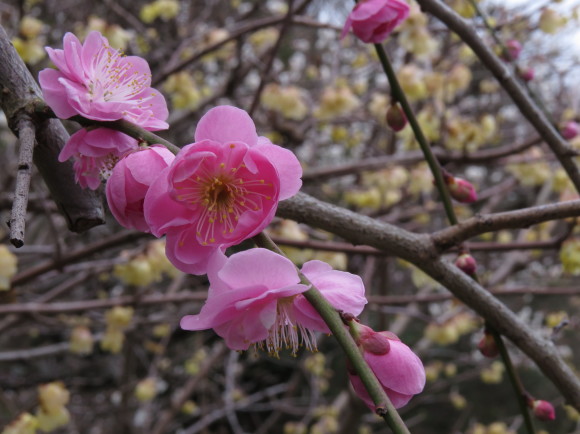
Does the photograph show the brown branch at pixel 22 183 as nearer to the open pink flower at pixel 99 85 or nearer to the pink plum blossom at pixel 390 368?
the open pink flower at pixel 99 85

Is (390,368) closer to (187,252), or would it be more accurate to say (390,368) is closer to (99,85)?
(187,252)

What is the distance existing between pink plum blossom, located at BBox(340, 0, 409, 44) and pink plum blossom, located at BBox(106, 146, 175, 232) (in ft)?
1.80

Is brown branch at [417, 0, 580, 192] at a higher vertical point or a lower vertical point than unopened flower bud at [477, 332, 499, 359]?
higher

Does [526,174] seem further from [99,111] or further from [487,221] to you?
[99,111]

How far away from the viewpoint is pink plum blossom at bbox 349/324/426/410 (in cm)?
58

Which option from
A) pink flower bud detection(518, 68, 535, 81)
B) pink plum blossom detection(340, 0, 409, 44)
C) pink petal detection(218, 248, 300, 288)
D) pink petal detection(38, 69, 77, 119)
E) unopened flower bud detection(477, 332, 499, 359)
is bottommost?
unopened flower bud detection(477, 332, 499, 359)

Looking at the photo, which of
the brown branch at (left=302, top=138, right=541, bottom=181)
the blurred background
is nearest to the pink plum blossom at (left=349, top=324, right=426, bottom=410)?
the blurred background

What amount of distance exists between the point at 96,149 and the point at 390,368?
1.45 ft

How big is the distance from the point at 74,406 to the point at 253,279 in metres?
4.52

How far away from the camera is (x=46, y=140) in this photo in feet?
2.51

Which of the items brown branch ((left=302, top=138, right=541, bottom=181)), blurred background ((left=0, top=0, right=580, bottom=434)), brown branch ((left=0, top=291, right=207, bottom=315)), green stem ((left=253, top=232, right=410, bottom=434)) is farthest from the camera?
brown branch ((left=302, top=138, right=541, bottom=181))

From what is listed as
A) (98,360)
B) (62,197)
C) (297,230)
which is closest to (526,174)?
(297,230)

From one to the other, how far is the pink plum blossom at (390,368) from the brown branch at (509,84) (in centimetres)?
80

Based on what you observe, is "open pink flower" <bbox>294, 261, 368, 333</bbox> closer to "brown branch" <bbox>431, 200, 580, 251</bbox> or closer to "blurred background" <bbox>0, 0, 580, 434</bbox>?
"brown branch" <bbox>431, 200, 580, 251</bbox>
